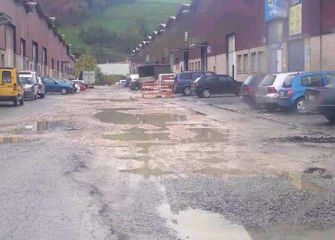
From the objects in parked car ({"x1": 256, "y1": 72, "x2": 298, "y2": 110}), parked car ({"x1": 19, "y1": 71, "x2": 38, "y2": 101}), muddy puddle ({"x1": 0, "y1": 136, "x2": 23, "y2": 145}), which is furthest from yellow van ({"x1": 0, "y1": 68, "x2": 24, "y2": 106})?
muddy puddle ({"x1": 0, "y1": 136, "x2": 23, "y2": 145})

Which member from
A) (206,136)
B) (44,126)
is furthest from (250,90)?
(206,136)

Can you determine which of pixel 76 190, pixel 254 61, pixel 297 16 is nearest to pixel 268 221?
pixel 76 190

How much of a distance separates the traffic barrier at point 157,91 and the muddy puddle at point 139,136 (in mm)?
28973

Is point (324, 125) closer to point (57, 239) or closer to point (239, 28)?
point (57, 239)

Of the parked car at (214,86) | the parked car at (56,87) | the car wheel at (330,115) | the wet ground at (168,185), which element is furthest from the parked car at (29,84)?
the car wheel at (330,115)

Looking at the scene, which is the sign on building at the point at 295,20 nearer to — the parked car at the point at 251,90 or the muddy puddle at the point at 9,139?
the parked car at the point at 251,90

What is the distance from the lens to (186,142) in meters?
13.7

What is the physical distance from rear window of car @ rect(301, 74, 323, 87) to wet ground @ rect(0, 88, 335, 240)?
260 inches

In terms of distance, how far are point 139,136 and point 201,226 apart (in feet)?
29.0

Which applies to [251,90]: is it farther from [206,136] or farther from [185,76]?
[185,76]

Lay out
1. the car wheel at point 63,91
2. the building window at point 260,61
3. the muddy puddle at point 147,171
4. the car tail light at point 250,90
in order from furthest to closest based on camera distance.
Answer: the car wheel at point 63,91 < the building window at point 260,61 < the car tail light at point 250,90 < the muddy puddle at point 147,171

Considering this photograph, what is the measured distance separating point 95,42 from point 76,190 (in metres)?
152

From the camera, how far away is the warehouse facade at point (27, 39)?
48.5m

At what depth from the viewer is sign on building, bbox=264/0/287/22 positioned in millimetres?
35344
